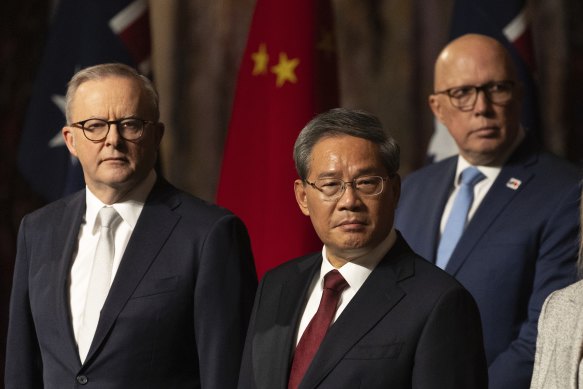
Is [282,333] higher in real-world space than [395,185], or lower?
lower

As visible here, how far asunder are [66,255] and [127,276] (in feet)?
0.75

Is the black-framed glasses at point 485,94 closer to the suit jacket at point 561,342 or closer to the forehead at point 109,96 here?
the forehead at point 109,96

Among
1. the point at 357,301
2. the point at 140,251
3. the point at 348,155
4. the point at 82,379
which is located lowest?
the point at 82,379

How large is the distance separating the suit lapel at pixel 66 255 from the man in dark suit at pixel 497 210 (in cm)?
124

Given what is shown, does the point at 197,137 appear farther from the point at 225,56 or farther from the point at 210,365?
the point at 210,365

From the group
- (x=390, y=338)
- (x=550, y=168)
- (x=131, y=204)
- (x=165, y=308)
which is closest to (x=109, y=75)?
(x=131, y=204)

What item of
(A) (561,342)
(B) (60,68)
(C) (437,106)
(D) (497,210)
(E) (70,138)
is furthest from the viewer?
(B) (60,68)

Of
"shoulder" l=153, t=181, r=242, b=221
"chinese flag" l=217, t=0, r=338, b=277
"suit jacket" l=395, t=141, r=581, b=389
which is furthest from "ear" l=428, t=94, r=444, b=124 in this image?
"shoulder" l=153, t=181, r=242, b=221

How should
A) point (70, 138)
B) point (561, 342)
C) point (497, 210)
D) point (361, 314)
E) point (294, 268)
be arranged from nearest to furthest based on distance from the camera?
1. point (561, 342)
2. point (361, 314)
3. point (294, 268)
4. point (70, 138)
5. point (497, 210)

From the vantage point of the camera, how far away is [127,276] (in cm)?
305

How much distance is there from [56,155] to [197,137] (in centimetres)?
78

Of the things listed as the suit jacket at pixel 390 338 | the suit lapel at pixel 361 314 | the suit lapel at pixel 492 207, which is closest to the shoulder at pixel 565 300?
the suit jacket at pixel 390 338

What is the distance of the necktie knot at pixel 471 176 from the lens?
12.5 ft

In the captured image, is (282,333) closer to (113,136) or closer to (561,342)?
(561,342)
